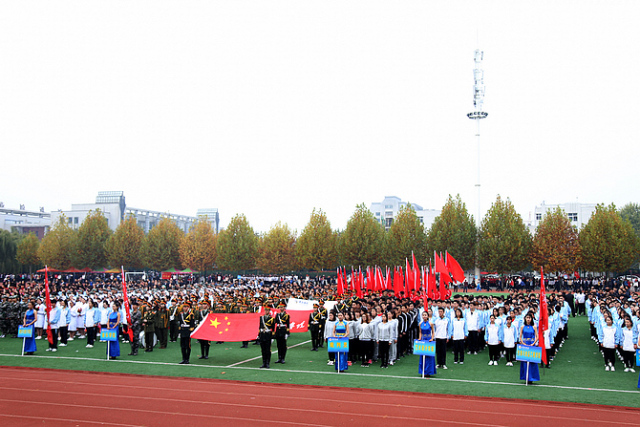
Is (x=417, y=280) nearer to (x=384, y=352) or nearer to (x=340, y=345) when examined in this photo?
(x=384, y=352)

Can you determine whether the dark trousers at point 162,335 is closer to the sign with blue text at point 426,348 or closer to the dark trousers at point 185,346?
the dark trousers at point 185,346

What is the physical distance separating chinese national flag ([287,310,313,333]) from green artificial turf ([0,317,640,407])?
91 centimetres

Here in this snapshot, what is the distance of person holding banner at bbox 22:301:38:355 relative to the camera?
53.2ft

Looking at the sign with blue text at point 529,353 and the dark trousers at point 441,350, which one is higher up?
the sign with blue text at point 529,353

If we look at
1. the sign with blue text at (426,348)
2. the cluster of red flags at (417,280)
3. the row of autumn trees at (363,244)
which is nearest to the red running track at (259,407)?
the sign with blue text at (426,348)

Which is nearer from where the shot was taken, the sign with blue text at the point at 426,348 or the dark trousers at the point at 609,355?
the sign with blue text at the point at 426,348

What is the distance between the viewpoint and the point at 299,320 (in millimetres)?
19734

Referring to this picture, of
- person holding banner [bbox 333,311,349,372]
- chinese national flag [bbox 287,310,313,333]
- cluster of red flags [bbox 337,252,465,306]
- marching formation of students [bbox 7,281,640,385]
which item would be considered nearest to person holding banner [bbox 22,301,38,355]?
marching formation of students [bbox 7,281,640,385]

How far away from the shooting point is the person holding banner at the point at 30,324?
16203 mm

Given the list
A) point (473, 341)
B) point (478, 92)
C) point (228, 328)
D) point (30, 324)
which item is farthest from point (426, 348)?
point (478, 92)

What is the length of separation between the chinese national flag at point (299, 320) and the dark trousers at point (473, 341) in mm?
6145

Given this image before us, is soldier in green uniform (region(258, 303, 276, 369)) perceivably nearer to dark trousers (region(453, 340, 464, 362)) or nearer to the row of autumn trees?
dark trousers (region(453, 340, 464, 362))

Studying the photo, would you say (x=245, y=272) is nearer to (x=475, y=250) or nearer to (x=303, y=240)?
(x=303, y=240)

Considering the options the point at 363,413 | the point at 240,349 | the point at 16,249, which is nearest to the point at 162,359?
the point at 240,349
